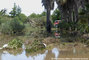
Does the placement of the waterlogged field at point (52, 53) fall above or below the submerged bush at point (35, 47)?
below

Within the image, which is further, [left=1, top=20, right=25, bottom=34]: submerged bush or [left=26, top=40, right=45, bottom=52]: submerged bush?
[left=1, top=20, right=25, bottom=34]: submerged bush

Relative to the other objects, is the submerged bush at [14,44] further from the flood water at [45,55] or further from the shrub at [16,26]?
the shrub at [16,26]

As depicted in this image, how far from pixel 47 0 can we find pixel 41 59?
1646 centimetres

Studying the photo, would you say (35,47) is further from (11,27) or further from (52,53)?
(11,27)

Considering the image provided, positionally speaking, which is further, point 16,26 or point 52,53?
point 16,26

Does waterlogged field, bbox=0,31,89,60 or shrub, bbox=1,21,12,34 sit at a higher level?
shrub, bbox=1,21,12,34

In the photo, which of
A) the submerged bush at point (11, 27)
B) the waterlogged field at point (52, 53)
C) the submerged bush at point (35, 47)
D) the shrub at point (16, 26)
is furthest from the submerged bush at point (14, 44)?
the shrub at point (16, 26)

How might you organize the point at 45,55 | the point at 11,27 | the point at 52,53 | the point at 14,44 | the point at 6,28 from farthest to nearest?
the point at 11,27, the point at 6,28, the point at 14,44, the point at 52,53, the point at 45,55

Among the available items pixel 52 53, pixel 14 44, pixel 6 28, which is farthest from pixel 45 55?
pixel 6 28

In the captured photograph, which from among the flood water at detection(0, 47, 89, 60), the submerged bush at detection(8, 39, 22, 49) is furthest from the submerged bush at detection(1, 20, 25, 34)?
the flood water at detection(0, 47, 89, 60)

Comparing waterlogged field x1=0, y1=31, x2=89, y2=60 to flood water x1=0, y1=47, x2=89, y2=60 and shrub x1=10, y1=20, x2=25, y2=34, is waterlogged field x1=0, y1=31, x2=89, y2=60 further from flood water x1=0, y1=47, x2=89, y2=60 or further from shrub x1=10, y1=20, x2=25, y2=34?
shrub x1=10, y1=20, x2=25, y2=34

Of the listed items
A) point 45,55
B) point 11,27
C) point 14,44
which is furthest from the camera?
point 11,27

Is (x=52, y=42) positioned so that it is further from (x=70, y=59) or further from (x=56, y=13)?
(x=56, y=13)

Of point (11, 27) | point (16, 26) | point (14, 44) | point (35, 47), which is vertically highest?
point (16, 26)
